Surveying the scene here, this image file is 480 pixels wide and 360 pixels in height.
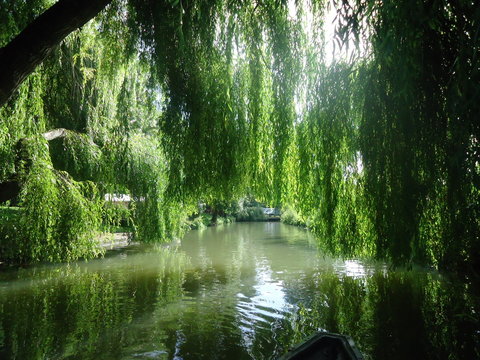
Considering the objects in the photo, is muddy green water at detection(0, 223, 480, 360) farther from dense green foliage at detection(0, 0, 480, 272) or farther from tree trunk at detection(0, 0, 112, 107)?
tree trunk at detection(0, 0, 112, 107)

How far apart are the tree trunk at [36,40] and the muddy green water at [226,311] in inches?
141

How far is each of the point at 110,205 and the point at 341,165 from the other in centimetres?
624

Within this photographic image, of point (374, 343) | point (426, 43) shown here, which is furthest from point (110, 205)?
point (426, 43)

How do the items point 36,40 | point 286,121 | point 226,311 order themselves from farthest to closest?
point 226,311
point 286,121
point 36,40

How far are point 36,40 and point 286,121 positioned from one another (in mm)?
3249

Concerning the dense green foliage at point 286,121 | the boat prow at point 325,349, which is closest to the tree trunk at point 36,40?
the dense green foliage at point 286,121

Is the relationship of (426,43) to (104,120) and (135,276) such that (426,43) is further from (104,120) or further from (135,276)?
(135,276)

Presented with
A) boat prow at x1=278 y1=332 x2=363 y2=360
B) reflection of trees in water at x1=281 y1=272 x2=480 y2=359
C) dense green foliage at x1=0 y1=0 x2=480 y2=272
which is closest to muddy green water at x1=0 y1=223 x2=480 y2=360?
reflection of trees in water at x1=281 y1=272 x2=480 y2=359

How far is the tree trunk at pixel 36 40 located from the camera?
2.80 meters

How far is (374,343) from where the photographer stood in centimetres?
494

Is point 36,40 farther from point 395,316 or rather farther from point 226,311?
point 395,316

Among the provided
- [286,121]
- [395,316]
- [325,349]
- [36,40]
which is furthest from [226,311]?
[36,40]

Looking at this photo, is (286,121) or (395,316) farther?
(395,316)

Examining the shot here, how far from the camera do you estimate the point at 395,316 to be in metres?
6.00
